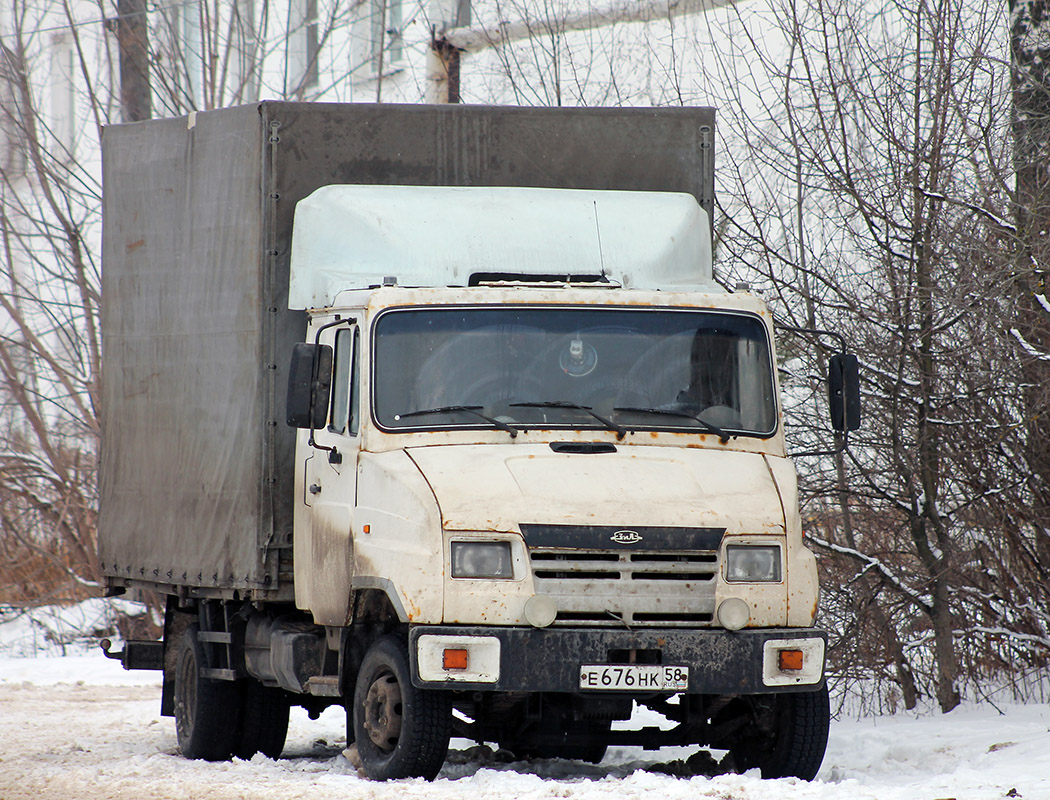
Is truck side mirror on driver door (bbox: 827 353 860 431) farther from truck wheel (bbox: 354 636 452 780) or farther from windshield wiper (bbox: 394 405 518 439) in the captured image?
truck wheel (bbox: 354 636 452 780)

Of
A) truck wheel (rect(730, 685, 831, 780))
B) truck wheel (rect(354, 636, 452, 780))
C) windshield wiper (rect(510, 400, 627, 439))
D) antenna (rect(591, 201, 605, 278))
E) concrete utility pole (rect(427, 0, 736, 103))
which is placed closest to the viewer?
truck wheel (rect(354, 636, 452, 780))

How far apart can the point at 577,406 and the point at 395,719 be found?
1718mm

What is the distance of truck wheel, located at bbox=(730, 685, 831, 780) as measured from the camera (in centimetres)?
780

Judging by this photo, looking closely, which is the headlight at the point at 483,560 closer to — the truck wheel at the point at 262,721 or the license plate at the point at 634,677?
the license plate at the point at 634,677

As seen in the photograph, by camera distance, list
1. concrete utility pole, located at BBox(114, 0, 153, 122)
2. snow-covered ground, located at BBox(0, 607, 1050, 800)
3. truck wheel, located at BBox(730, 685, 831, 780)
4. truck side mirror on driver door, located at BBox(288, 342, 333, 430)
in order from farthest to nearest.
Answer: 1. concrete utility pole, located at BBox(114, 0, 153, 122)
2. truck side mirror on driver door, located at BBox(288, 342, 333, 430)
3. truck wheel, located at BBox(730, 685, 831, 780)
4. snow-covered ground, located at BBox(0, 607, 1050, 800)

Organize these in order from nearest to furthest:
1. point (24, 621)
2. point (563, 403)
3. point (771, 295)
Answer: point (563, 403), point (771, 295), point (24, 621)

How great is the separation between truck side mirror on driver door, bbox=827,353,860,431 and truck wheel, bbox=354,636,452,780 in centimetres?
254

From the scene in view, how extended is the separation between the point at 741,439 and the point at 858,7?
5.25 m

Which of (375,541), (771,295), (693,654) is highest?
(771,295)

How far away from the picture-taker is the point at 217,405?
9.37 m

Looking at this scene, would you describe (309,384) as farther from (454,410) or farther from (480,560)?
(480,560)

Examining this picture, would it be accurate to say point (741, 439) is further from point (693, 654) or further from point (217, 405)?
point (217, 405)

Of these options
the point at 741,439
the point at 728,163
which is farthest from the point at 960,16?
the point at 741,439

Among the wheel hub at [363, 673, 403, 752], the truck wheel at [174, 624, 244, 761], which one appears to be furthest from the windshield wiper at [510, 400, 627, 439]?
the truck wheel at [174, 624, 244, 761]
